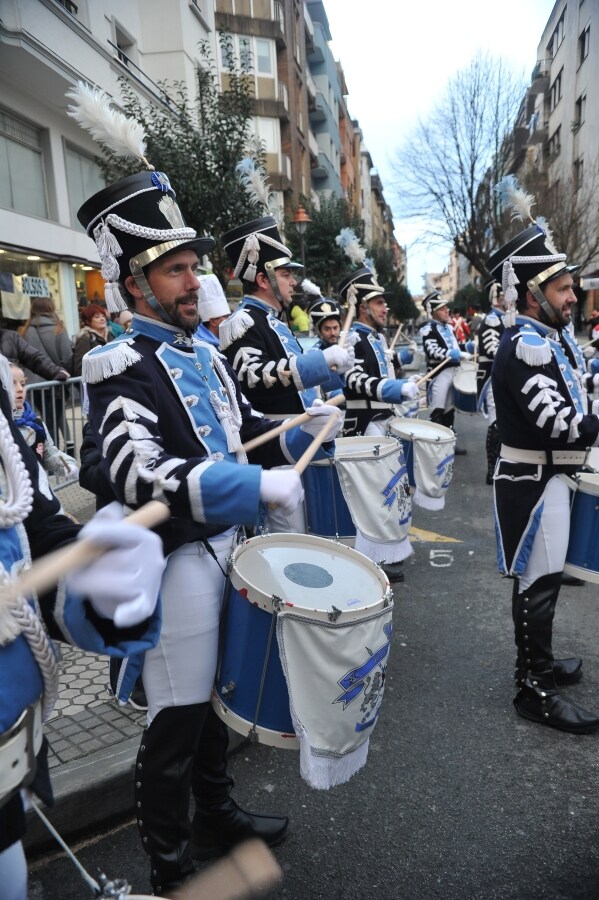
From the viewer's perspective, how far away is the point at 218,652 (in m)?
2.09

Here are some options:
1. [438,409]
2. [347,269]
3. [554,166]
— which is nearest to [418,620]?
[438,409]

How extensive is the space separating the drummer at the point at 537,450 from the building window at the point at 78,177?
36.2 ft

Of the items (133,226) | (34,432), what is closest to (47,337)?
(34,432)

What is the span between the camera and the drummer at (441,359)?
9.22 m

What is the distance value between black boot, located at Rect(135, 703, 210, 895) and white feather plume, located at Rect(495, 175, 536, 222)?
3364 millimetres

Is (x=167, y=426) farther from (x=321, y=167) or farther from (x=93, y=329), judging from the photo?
(x=321, y=167)

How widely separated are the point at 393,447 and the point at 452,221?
2608 centimetres

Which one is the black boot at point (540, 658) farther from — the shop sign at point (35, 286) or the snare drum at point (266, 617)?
the shop sign at point (35, 286)

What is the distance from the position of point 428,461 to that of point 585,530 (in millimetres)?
2018

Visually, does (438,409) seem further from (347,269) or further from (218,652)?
(347,269)

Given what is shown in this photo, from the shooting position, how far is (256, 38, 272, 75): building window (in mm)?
28062

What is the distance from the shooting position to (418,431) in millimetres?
5273

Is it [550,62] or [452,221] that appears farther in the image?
[550,62]

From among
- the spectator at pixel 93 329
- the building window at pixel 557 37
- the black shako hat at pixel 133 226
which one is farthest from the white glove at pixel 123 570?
the building window at pixel 557 37
